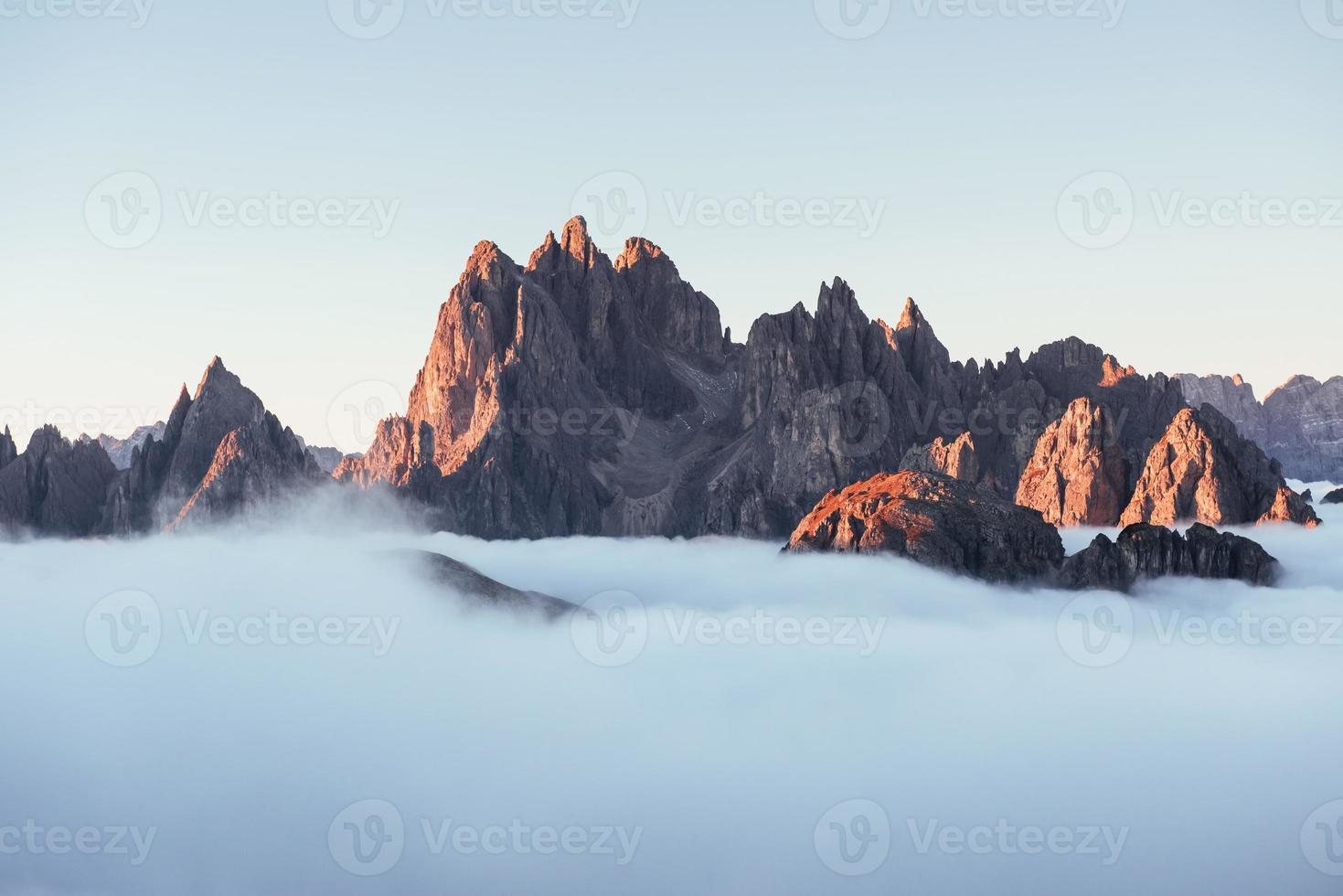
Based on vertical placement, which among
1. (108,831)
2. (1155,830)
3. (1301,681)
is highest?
(1301,681)

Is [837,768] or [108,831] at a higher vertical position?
[837,768]

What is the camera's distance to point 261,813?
6467 inches

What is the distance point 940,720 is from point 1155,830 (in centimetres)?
4172

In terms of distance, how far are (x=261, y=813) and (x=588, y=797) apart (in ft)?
142

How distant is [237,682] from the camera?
19738 cm

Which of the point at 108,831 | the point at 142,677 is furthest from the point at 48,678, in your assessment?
the point at 108,831

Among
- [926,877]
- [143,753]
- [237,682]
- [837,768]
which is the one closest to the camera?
[926,877]

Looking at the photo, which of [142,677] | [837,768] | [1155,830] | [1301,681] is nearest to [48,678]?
[142,677]

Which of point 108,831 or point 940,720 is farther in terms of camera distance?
point 940,720

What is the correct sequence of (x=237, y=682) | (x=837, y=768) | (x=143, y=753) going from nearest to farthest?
1. (x=143, y=753)
2. (x=837, y=768)
3. (x=237, y=682)

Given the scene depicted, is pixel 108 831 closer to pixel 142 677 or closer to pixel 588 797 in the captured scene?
pixel 142 677

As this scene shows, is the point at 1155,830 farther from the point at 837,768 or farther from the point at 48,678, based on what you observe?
the point at 48,678

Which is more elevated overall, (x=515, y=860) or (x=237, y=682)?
(x=237, y=682)

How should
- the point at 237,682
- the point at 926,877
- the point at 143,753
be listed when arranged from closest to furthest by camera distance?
the point at 926,877 < the point at 143,753 < the point at 237,682
